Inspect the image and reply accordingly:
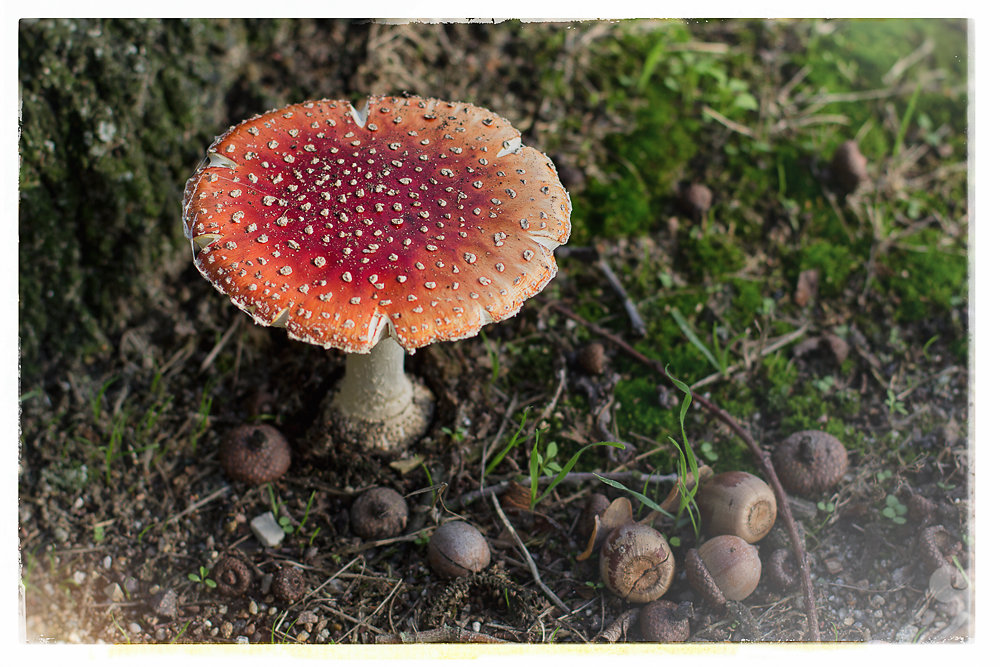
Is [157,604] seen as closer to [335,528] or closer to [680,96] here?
[335,528]

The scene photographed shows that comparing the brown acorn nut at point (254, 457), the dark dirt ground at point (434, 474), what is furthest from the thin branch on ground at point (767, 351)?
the brown acorn nut at point (254, 457)

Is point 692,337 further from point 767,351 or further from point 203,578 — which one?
point 203,578

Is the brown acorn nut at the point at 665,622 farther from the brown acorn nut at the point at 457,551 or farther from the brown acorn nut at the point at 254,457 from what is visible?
the brown acorn nut at the point at 254,457

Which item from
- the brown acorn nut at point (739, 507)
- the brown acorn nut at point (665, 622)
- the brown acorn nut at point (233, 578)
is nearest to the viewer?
the brown acorn nut at point (665, 622)

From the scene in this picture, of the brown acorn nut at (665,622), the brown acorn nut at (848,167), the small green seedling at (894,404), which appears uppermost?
the brown acorn nut at (848,167)

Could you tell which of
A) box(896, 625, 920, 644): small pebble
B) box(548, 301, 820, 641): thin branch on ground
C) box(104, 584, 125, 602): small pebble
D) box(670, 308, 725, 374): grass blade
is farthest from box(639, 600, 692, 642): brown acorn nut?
box(104, 584, 125, 602): small pebble

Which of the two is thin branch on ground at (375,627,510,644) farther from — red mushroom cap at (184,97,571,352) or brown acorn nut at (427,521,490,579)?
red mushroom cap at (184,97,571,352)
